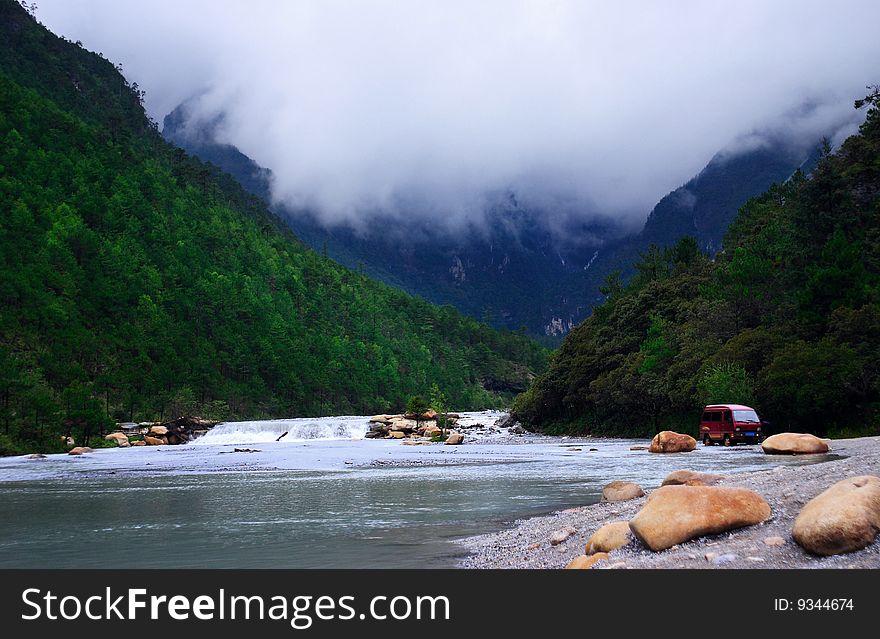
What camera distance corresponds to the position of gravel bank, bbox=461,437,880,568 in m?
9.10

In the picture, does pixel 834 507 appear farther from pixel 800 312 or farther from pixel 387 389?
pixel 387 389

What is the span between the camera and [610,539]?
37.1 feet

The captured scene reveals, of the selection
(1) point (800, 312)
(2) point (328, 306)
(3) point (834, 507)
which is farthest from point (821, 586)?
(2) point (328, 306)

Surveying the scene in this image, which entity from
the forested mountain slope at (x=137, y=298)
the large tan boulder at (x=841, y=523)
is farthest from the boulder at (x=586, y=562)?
the forested mountain slope at (x=137, y=298)

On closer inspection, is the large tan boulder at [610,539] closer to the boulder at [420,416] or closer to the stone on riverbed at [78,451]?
the stone on riverbed at [78,451]

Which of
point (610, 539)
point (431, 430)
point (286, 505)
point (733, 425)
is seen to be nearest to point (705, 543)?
point (610, 539)

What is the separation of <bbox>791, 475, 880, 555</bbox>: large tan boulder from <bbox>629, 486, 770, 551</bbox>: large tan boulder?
128 centimetres

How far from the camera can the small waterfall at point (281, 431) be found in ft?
283

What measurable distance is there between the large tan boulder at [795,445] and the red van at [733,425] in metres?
9.49

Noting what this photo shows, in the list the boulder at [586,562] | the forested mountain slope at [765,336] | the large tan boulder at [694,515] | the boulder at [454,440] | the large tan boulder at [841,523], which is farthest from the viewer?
the boulder at [454,440]

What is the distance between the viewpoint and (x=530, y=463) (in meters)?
41.2

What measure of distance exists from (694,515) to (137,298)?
12048 centimetres

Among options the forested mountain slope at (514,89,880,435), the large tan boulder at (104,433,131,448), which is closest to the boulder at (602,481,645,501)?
the forested mountain slope at (514,89,880,435)

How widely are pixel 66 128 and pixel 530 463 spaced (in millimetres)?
139546
